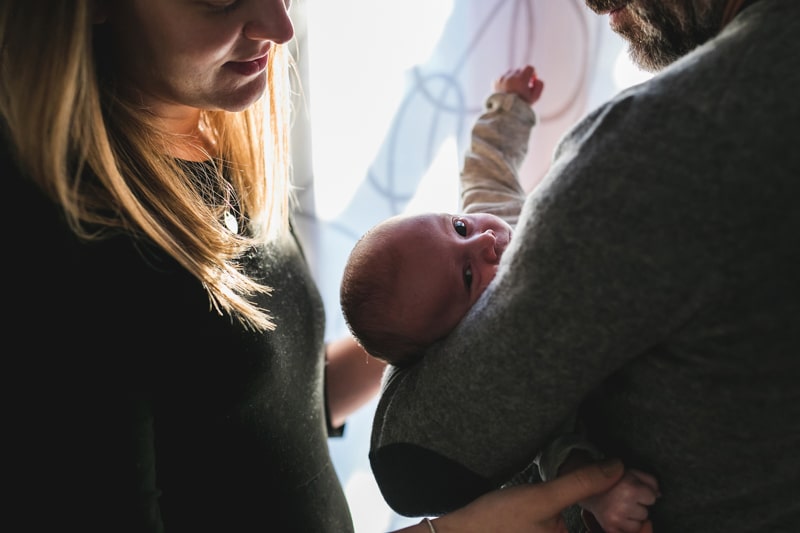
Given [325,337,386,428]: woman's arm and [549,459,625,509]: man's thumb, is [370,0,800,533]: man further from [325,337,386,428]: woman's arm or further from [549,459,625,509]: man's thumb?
[325,337,386,428]: woman's arm

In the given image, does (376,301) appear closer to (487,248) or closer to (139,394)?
(487,248)

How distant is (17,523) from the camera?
636 millimetres

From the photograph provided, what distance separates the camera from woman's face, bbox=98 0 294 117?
28.4 inches

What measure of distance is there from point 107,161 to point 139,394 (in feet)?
0.81

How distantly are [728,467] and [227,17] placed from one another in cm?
67

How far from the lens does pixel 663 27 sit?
649mm

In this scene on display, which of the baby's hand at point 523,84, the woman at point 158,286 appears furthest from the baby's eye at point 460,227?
the baby's hand at point 523,84

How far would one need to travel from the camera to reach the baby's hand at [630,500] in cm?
61

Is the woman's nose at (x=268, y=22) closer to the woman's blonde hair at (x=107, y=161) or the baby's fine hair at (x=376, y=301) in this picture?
the woman's blonde hair at (x=107, y=161)

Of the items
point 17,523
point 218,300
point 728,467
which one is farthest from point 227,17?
point 728,467

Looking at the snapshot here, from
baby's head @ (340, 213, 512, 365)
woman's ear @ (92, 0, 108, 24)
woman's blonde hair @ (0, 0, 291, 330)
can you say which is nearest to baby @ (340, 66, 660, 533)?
baby's head @ (340, 213, 512, 365)

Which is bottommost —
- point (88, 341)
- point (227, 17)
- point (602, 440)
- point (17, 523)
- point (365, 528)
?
point (365, 528)

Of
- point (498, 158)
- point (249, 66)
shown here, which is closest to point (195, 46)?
point (249, 66)

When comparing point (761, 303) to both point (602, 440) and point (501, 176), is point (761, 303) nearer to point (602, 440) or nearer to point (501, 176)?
point (602, 440)
